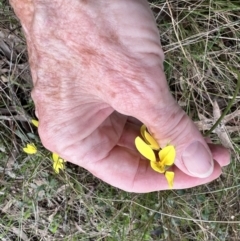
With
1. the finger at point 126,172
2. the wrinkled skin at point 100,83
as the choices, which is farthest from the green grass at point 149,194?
the wrinkled skin at point 100,83

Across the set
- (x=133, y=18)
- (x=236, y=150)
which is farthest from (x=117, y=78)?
(x=236, y=150)

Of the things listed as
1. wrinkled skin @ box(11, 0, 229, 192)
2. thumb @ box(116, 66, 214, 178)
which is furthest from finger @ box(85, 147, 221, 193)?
thumb @ box(116, 66, 214, 178)

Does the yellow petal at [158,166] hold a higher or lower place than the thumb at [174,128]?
lower

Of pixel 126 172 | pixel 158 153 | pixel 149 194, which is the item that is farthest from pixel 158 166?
pixel 149 194

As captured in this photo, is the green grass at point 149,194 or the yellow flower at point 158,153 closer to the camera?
the yellow flower at point 158,153

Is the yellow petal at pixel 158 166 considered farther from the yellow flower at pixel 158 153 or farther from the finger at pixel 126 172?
the finger at pixel 126 172

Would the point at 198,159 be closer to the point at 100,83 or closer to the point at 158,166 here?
the point at 158,166

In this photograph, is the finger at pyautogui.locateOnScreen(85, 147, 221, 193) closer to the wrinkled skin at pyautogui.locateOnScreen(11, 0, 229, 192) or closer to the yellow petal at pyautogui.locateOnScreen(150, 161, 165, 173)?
the wrinkled skin at pyautogui.locateOnScreen(11, 0, 229, 192)
